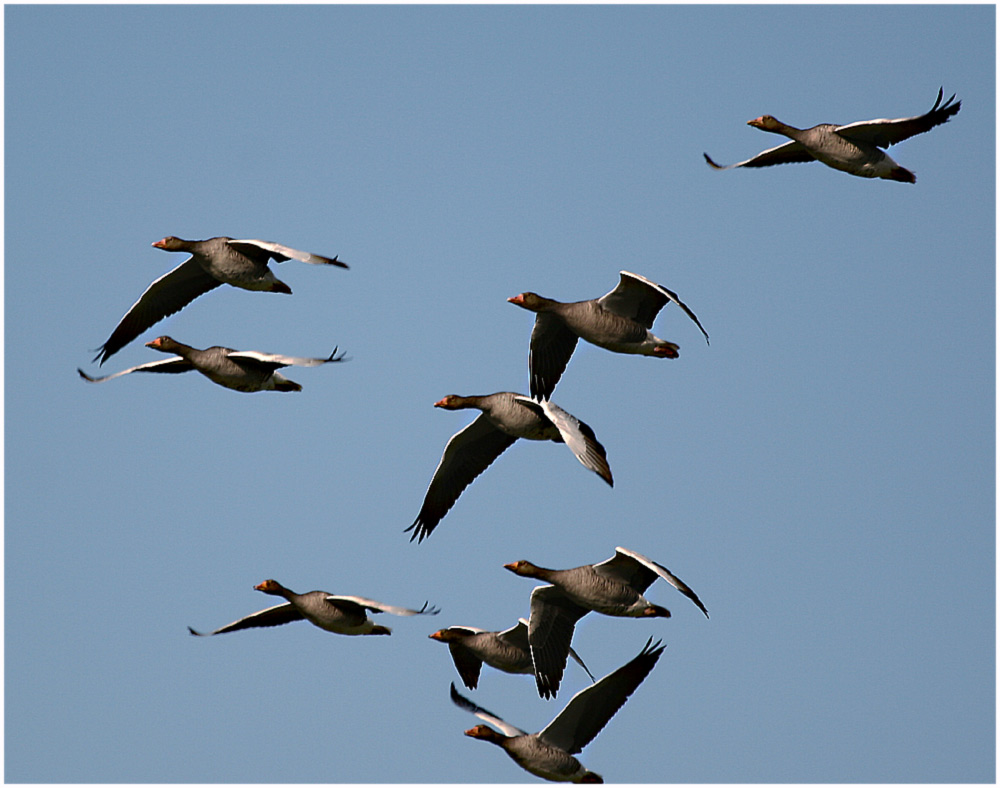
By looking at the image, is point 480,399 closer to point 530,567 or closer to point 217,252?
point 530,567

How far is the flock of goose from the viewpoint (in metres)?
19.9

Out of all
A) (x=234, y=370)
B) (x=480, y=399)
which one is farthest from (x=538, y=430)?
(x=234, y=370)

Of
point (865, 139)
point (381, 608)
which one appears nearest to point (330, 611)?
point (381, 608)

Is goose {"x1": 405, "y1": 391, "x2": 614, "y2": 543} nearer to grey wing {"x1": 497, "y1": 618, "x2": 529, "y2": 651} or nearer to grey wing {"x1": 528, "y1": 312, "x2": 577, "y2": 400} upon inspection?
grey wing {"x1": 528, "y1": 312, "x2": 577, "y2": 400}

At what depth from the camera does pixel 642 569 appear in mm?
19734

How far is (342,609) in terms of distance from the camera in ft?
68.6

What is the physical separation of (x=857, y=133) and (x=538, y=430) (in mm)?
6047

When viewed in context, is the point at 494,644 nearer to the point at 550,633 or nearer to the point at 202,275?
the point at 550,633

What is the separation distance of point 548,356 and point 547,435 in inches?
56.7

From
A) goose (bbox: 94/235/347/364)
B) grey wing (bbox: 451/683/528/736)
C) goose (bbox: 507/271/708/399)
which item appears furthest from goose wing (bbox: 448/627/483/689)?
goose (bbox: 94/235/347/364)

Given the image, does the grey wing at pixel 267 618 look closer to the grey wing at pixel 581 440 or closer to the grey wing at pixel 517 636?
the grey wing at pixel 517 636

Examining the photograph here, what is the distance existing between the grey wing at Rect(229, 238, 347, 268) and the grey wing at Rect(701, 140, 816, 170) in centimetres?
666

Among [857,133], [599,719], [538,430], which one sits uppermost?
[857,133]

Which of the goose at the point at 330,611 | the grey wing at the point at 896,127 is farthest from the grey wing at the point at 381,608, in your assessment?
the grey wing at the point at 896,127
